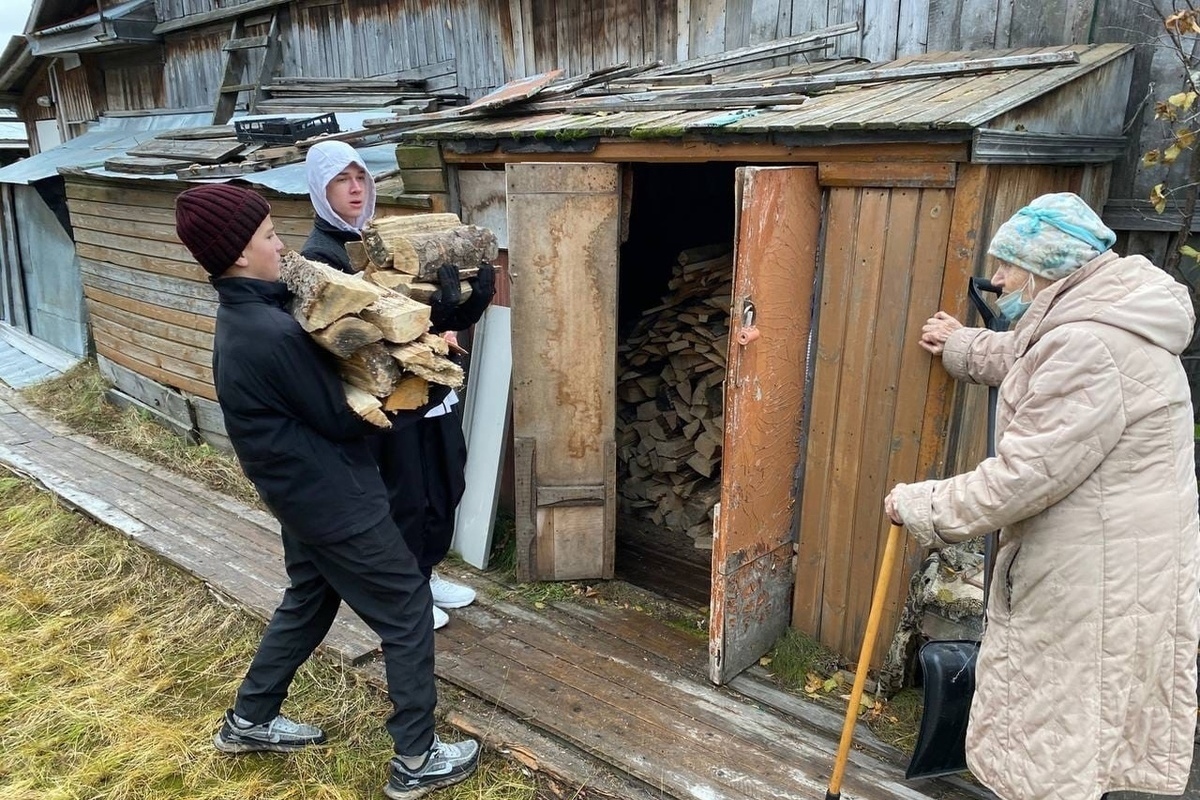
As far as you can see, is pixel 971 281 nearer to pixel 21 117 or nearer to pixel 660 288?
pixel 660 288

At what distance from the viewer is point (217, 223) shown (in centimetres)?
262

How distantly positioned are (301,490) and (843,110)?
2541 millimetres

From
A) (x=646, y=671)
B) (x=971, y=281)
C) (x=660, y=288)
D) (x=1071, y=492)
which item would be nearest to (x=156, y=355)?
(x=660, y=288)

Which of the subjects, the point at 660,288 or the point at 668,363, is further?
the point at 660,288

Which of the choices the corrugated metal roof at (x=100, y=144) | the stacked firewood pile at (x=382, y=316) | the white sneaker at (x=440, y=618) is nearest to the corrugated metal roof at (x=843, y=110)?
the stacked firewood pile at (x=382, y=316)

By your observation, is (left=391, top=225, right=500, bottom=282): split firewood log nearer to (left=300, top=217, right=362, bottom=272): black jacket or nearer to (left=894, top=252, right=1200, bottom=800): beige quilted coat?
(left=300, top=217, right=362, bottom=272): black jacket

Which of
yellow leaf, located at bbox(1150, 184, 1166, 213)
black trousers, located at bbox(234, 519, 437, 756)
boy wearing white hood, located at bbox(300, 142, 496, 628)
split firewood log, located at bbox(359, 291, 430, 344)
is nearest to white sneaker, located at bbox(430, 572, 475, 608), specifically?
boy wearing white hood, located at bbox(300, 142, 496, 628)

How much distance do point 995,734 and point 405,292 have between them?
2565 millimetres

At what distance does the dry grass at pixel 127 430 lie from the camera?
656cm

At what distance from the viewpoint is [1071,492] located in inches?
87.3

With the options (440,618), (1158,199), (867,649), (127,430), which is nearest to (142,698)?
(440,618)

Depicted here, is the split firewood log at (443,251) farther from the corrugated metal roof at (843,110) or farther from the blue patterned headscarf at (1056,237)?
the blue patterned headscarf at (1056,237)

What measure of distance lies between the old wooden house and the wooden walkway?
12.7 inches

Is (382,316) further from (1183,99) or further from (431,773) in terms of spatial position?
(1183,99)
